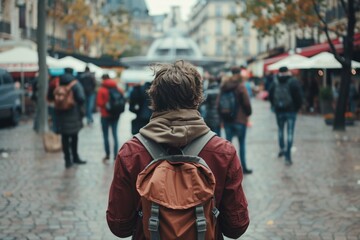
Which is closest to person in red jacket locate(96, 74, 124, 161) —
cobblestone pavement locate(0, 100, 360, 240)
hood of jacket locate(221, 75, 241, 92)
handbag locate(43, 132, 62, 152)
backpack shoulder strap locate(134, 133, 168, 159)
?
cobblestone pavement locate(0, 100, 360, 240)

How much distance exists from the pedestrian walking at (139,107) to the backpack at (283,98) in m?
2.75

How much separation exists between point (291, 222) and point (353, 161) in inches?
211

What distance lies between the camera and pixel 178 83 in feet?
10.4

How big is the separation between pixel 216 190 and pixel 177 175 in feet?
1.25

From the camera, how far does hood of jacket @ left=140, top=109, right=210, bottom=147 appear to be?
306 cm

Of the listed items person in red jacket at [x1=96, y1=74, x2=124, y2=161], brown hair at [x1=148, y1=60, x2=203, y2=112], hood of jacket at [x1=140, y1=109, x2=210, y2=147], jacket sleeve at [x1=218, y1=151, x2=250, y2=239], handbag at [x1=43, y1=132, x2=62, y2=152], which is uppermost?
brown hair at [x1=148, y1=60, x2=203, y2=112]

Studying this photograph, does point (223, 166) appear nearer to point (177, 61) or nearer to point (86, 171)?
point (177, 61)

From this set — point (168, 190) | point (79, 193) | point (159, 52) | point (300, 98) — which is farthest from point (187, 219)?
point (159, 52)

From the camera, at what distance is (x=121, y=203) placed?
10.7 ft

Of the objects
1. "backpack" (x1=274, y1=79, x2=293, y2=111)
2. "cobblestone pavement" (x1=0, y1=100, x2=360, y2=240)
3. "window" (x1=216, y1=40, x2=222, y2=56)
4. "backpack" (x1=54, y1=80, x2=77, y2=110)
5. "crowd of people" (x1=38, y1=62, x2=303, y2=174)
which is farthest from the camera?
"window" (x1=216, y1=40, x2=222, y2=56)

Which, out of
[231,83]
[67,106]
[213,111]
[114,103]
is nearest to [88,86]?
[213,111]

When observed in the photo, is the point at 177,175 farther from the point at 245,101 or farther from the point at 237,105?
the point at 237,105

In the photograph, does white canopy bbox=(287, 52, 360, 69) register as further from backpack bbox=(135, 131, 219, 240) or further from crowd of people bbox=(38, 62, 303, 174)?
backpack bbox=(135, 131, 219, 240)

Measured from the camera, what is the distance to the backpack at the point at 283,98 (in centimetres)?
1197
